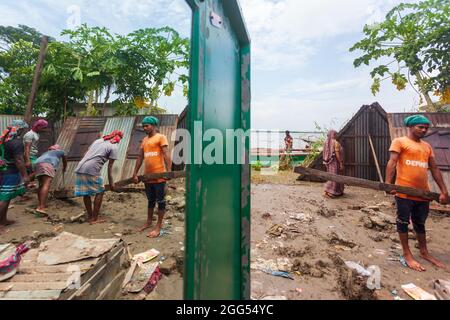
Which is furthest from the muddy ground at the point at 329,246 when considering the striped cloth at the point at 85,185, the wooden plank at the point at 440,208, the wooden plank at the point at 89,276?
the striped cloth at the point at 85,185

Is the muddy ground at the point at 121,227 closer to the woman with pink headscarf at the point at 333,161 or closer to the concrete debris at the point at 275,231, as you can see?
the concrete debris at the point at 275,231

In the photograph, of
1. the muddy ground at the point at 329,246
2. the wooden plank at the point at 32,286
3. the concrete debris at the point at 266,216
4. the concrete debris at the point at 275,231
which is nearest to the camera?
the wooden plank at the point at 32,286

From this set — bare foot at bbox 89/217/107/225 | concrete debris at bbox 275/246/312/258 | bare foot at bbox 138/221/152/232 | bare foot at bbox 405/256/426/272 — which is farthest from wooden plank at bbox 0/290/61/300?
bare foot at bbox 405/256/426/272

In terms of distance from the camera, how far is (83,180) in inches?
171

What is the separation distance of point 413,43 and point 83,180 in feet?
31.6

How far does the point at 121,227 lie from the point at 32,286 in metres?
2.53

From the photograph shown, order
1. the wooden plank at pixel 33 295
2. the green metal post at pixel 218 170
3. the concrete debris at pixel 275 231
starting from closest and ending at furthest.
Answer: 1. the green metal post at pixel 218 170
2. the wooden plank at pixel 33 295
3. the concrete debris at pixel 275 231

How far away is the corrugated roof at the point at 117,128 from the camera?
22.0ft

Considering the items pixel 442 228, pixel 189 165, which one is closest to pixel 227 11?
pixel 189 165

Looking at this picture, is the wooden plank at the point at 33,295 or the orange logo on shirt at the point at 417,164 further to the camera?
the orange logo on shirt at the point at 417,164

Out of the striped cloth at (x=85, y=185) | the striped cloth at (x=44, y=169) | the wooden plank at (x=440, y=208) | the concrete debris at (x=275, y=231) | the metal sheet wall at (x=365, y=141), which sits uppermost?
the metal sheet wall at (x=365, y=141)

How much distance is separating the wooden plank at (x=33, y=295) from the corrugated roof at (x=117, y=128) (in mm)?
5016

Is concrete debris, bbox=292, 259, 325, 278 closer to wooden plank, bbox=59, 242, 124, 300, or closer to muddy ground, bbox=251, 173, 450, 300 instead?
muddy ground, bbox=251, 173, 450, 300
